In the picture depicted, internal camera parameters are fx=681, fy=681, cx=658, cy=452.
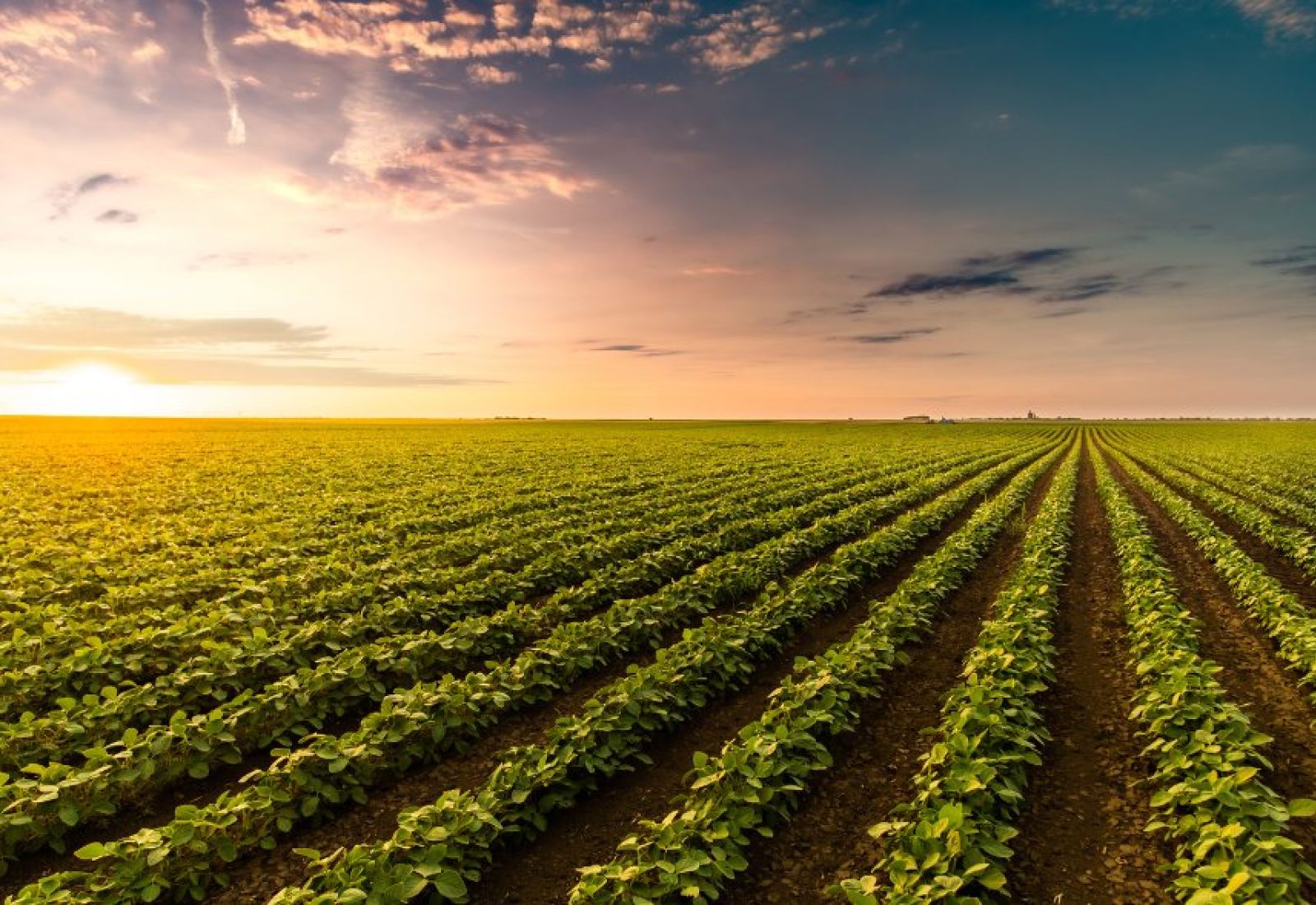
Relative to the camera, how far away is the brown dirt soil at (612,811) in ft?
18.0

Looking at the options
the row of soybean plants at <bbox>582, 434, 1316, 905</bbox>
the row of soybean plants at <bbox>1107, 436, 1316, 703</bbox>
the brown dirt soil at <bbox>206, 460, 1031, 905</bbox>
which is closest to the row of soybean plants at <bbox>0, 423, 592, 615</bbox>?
the brown dirt soil at <bbox>206, 460, 1031, 905</bbox>

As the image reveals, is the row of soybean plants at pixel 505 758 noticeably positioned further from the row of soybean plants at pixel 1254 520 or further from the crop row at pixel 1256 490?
the crop row at pixel 1256 490

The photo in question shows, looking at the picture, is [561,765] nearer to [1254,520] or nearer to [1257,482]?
[1254,520]

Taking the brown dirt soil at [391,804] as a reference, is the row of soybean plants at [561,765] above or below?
above

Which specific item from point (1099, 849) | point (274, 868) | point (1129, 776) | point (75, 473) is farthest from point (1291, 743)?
point (75, 473)

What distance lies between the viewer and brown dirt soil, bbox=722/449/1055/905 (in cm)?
549

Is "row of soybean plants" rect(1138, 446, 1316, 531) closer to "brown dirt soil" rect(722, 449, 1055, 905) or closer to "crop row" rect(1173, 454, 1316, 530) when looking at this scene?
"crop row" rect(1173, 454, 1316, 530)

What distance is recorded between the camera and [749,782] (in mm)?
5668

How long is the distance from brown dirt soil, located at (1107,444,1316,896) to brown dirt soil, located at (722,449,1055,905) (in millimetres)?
3153

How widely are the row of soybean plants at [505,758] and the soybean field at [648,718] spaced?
1.5 inches

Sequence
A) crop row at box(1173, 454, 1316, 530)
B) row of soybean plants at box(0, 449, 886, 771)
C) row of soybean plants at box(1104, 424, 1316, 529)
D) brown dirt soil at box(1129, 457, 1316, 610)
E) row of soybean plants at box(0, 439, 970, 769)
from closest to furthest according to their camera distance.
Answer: row of soybean plants at box(0, 449, 886, 771) → row of soybean plants at box(0, 439, 970, 769) → brown dirt soil at box(1129, 457, 1316, 610) → crop row at box(1173, 454, 1316, 530) → row of soybean plants at box(1104, 424, 1316, 529)

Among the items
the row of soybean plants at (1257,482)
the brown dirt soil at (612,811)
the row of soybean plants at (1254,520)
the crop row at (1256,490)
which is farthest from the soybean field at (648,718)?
the row of soybean plants at (1257,482)

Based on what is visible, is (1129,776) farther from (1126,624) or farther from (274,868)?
(274,868)

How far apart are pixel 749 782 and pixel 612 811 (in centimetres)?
157
